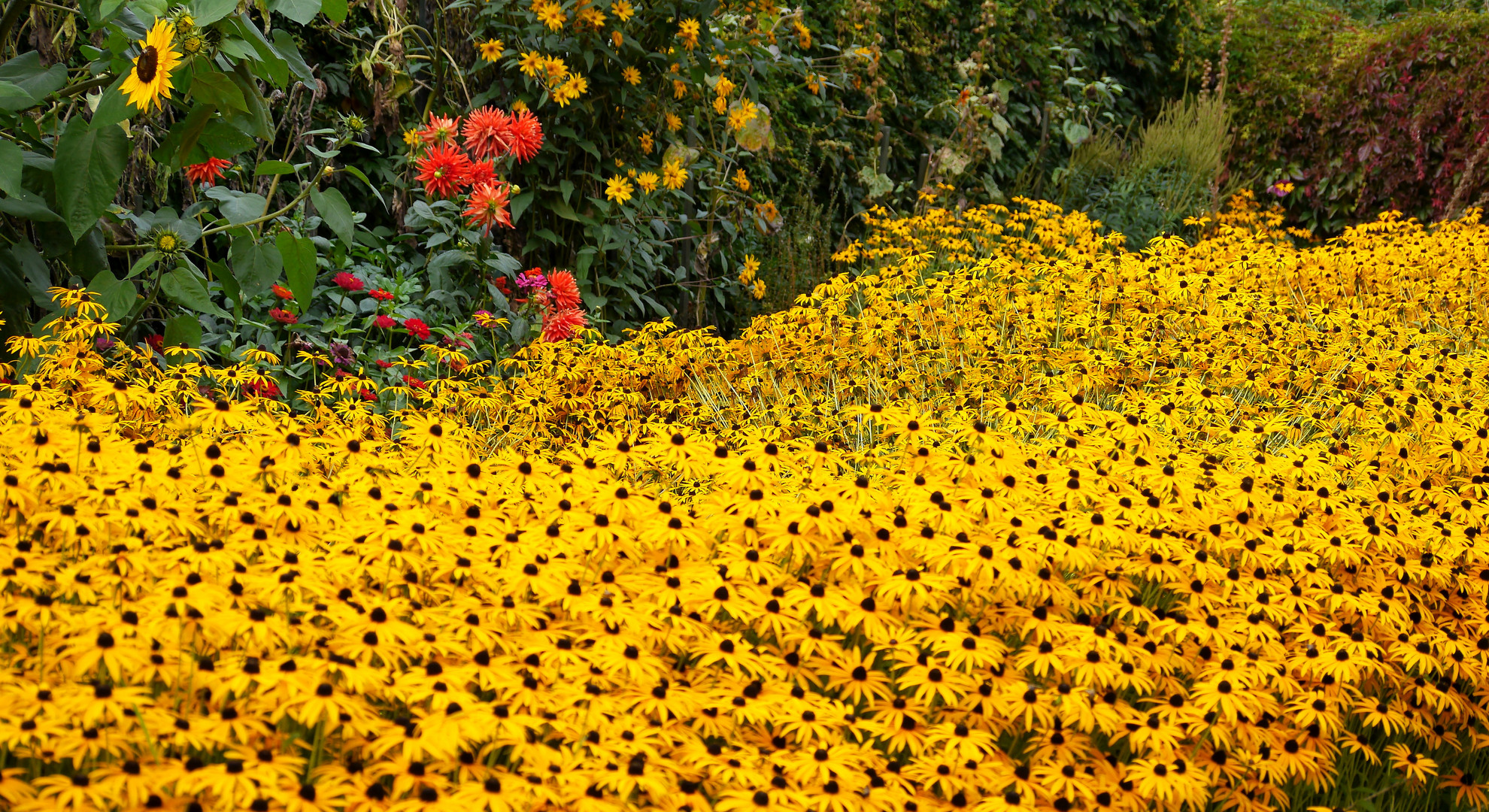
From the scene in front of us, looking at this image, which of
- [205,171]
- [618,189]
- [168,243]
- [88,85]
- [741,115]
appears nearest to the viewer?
[88,85]

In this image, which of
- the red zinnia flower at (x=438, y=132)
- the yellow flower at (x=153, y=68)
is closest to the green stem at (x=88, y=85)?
the yellow flower at (x=153, y=68)

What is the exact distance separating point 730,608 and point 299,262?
1.74 metres

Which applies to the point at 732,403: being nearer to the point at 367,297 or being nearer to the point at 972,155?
the point at 367,297

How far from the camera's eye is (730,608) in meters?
1.69

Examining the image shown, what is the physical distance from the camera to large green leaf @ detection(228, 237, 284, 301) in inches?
111

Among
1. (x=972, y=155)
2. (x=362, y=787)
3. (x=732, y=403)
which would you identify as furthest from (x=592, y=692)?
(x=972, y=155)

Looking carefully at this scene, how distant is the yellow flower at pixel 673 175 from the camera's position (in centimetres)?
Answer: 474

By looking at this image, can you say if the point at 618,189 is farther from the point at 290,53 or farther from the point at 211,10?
the point at 211,10

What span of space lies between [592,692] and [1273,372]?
268 centimetres

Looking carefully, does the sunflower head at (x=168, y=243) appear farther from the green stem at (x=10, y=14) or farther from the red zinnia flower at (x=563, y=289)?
the red zinnia flower at (x=563, y=289)

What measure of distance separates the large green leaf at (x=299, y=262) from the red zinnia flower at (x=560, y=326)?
110cm

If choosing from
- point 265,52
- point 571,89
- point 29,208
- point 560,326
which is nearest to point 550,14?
point 571,89

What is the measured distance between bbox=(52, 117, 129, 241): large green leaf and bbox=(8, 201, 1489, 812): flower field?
20cm

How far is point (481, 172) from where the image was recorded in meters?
3.81
